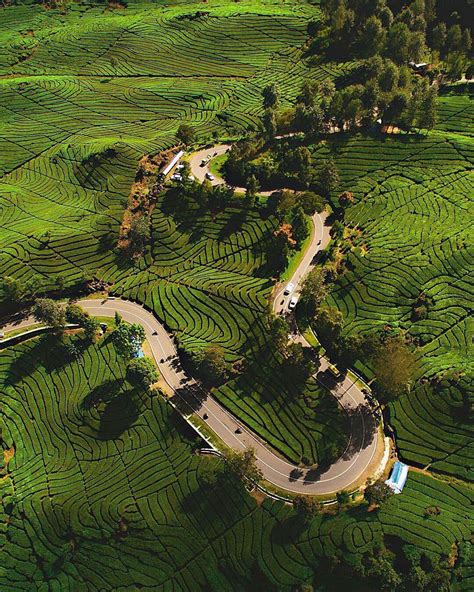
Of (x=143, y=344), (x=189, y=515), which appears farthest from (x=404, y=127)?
(x=189, y=515)

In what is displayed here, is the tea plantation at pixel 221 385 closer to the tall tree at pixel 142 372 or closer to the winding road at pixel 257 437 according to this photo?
the winding road at pixel 257 437

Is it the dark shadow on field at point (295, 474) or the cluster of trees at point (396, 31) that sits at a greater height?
the cluster of trees at point (396, 31)

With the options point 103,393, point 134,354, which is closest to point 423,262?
point 134,354

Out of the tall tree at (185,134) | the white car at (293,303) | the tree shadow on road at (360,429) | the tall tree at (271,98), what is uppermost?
the tall tree at (271,98)

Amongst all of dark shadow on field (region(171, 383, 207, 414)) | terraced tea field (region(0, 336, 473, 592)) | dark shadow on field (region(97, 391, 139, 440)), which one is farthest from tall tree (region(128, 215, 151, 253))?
dark shadow on field (region(171, 383, 207, 414))

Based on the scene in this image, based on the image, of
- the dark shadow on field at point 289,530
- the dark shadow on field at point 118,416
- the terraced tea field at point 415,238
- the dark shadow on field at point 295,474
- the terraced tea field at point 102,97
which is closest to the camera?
the dark shadow on field at point 289,530

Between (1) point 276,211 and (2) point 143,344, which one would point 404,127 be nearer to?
(1) point 276,211

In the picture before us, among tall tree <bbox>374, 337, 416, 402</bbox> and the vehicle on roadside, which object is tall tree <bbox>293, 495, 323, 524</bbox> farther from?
the vehicle on roadside

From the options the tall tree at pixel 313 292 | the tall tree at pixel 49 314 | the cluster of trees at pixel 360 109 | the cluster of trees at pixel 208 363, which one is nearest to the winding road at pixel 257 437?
the cluster of trees at pixel 208 363
